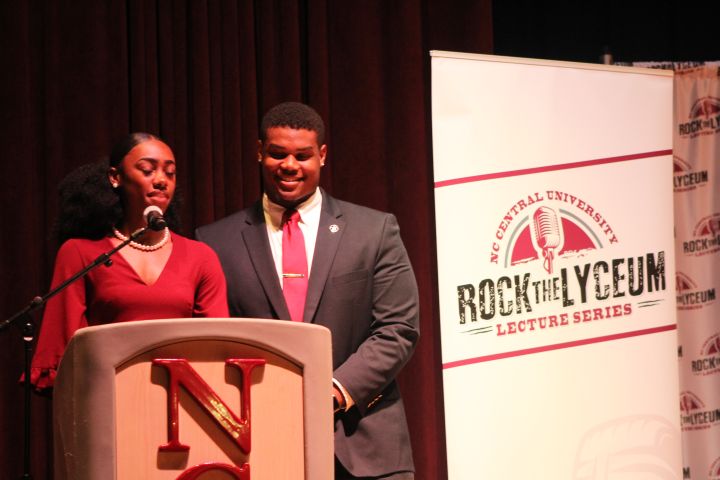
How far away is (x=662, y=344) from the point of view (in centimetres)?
386

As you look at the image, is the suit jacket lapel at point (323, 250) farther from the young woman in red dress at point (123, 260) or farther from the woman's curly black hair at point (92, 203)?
the woman's curly black hair at point (92, 203)

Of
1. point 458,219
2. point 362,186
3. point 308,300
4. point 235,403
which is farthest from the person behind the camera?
point 362,186

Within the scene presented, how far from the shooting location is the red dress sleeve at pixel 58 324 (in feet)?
7.84

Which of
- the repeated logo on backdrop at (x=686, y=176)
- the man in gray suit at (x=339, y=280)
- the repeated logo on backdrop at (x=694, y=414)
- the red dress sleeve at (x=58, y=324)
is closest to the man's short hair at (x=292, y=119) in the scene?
the man in gray suit at (x=339, y=280)

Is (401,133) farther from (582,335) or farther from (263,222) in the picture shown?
(263,222)

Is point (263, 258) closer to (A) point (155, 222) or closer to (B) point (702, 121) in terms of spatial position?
(A) point (155, 222)

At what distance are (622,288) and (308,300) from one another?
1573mm

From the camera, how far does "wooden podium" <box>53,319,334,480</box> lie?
168 cm

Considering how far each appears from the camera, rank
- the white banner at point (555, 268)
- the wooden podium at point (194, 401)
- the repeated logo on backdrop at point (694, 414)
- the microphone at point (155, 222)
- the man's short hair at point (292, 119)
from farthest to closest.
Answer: the repeated logo on backdrop at point (694, 414), the white banner at point (555, 268), the man's short hair at point (292, 119), the microphone at point (155, 222), the wooden podium at point (194, 401)

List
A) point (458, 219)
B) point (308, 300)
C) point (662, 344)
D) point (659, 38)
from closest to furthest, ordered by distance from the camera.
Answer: point (308, 300) < point (458, 219) < point (662, 344) < point (659, 38)

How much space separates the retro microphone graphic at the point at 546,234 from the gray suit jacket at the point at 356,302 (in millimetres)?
936

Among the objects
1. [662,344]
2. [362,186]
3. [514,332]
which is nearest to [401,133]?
[362,186]

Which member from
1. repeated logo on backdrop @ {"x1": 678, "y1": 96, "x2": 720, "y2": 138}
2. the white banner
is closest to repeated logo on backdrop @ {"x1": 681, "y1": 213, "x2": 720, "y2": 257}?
repeated logo on backdrop @ {"x1": 678, "y1": 96, "x2": 720, "y2": 138}

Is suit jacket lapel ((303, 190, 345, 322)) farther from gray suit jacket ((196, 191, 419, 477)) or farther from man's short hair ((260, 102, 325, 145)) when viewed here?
man's short hair ((260, 102, 325, 145))
